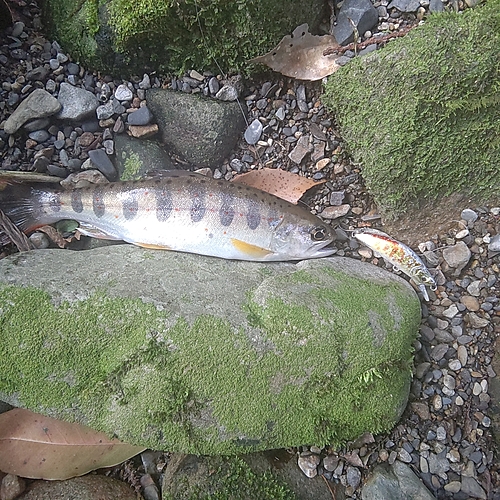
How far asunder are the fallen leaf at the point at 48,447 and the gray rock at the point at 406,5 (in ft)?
11.2

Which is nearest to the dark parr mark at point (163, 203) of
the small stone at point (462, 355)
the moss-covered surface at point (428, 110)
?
the moss-covered surface at point (428, 110)

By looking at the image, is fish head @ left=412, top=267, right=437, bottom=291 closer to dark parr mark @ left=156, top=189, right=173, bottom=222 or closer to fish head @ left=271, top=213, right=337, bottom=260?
fish head @ left=271, top=213, right=337, bottom=260

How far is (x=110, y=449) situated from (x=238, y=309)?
119 cm

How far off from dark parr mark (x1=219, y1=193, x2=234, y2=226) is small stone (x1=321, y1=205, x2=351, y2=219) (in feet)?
2.46

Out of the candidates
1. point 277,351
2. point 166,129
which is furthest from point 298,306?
point 166,129

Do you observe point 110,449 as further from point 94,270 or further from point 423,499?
point 423,499

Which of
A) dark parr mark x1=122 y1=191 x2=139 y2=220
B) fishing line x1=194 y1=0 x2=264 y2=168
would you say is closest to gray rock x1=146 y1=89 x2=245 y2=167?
fishing line x1=194 y1=0 x2=264 y2=168

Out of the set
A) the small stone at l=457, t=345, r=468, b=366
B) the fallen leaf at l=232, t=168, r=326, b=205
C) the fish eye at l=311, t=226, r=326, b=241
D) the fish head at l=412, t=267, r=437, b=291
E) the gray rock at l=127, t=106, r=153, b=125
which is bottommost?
the small stone at l=457, t=345, r=468, b=366

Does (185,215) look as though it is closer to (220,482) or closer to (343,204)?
(343,204)

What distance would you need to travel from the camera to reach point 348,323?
2916mm

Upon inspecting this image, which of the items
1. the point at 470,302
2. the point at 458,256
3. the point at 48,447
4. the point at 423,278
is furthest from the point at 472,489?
the point at 48,447

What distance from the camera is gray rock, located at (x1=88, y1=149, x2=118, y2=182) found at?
12.1ft

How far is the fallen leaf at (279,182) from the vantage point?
12.0ft

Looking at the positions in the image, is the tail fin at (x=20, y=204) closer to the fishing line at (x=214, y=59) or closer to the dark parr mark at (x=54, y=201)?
the dark parr mark at (x=54, y=201)
